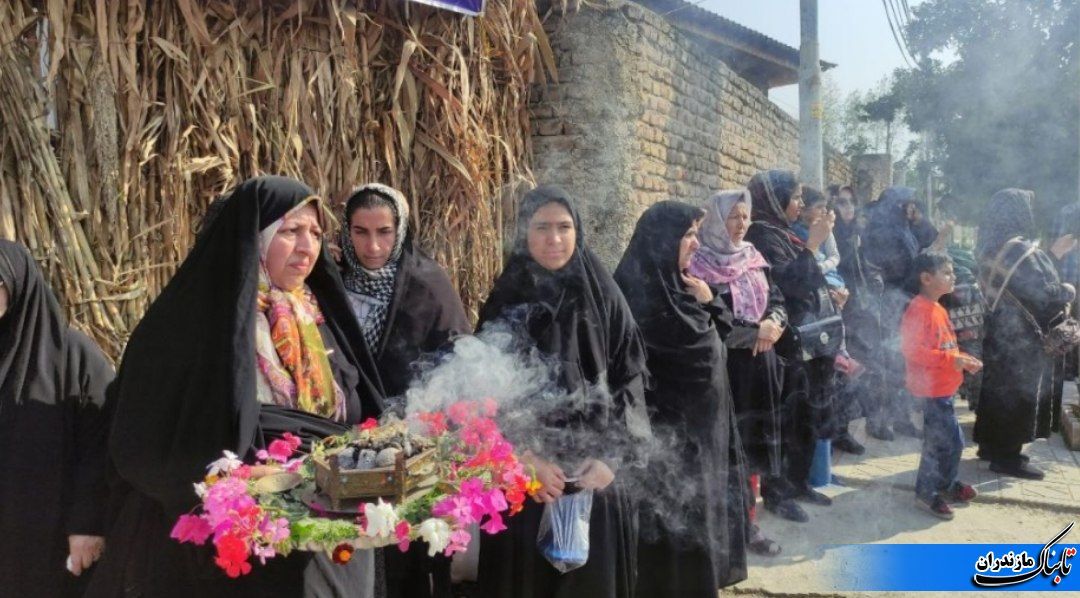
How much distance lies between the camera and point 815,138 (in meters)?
8.48

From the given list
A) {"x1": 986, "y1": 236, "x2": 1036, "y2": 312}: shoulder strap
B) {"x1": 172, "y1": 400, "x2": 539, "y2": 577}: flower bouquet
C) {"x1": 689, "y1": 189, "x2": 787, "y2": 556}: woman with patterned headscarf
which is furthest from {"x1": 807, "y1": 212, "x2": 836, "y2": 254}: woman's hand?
{"x1": 172, "y1": 400, "x2": 539, "y2": 577}: flower bouquet

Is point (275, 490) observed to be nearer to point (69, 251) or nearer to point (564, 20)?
point (69, 251)

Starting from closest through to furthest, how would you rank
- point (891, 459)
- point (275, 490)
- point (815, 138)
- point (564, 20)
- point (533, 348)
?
point (275, 490) → point (533, 348) → point (564, 20) → point (891, 459) → point (815, 138)

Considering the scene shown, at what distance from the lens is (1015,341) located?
5.84 metres

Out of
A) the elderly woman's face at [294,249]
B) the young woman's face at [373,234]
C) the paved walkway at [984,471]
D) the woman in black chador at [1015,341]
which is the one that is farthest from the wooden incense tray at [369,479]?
the woman in black chador at [1015,341]

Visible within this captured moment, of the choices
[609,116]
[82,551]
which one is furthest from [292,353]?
[609,116]

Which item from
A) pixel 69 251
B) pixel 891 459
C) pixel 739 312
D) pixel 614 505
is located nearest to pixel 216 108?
pixel 69 251

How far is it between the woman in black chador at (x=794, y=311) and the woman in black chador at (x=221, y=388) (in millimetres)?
3090

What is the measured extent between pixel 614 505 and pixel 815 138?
21.4 ft

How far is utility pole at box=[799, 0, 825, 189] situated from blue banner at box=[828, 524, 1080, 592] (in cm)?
481

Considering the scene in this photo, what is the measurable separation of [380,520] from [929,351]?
413 centimetres

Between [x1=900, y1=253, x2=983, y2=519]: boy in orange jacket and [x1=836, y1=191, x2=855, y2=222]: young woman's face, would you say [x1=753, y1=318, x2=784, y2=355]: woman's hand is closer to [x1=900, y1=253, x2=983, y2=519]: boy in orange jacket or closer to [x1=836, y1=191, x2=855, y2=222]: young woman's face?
[x1=900, y1=253, x2=983, y2=519]: boy in orange jacket

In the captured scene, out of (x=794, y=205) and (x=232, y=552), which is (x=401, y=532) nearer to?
(x=232, y=552)

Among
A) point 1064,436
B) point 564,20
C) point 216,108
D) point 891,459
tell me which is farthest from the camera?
point 1064,436
